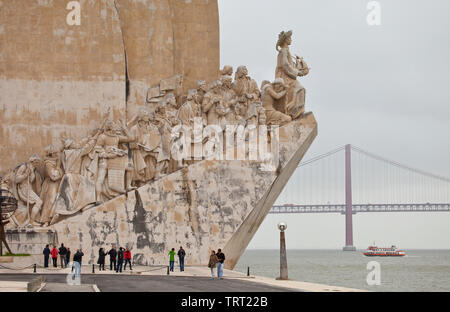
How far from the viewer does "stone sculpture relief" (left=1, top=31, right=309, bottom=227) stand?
55.8 ft

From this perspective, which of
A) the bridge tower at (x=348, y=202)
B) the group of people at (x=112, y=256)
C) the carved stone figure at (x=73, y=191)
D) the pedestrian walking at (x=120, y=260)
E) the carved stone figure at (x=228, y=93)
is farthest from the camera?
the bridge tower at (x=348, y=202)

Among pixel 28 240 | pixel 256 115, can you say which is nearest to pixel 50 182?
pixel 28 240

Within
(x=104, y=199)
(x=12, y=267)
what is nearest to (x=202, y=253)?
(x=104, y=199)

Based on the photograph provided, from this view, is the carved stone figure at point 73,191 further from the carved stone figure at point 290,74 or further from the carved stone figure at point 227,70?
the carved stone figure at point 290,74

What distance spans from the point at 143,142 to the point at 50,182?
2159 mm

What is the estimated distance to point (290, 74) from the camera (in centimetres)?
1880

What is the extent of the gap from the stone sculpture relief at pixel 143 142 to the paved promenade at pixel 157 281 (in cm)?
179

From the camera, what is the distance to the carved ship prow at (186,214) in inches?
657

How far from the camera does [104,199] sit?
17.1 metres

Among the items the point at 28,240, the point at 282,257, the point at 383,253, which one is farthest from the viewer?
the point at 383,253

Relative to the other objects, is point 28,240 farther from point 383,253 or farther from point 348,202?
point 383,253

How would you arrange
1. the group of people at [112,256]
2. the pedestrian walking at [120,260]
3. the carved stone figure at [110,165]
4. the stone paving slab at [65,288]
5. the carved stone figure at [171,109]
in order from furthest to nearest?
the carved stone figure at [171,109]
the carved stone figure at [110,165]
the group of people at [112,256]
the pedestrian walking at [120,260]
the stone paving slab at [65,288]

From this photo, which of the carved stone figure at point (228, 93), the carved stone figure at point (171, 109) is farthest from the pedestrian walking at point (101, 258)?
the carved stone figure at point (228, 93)
